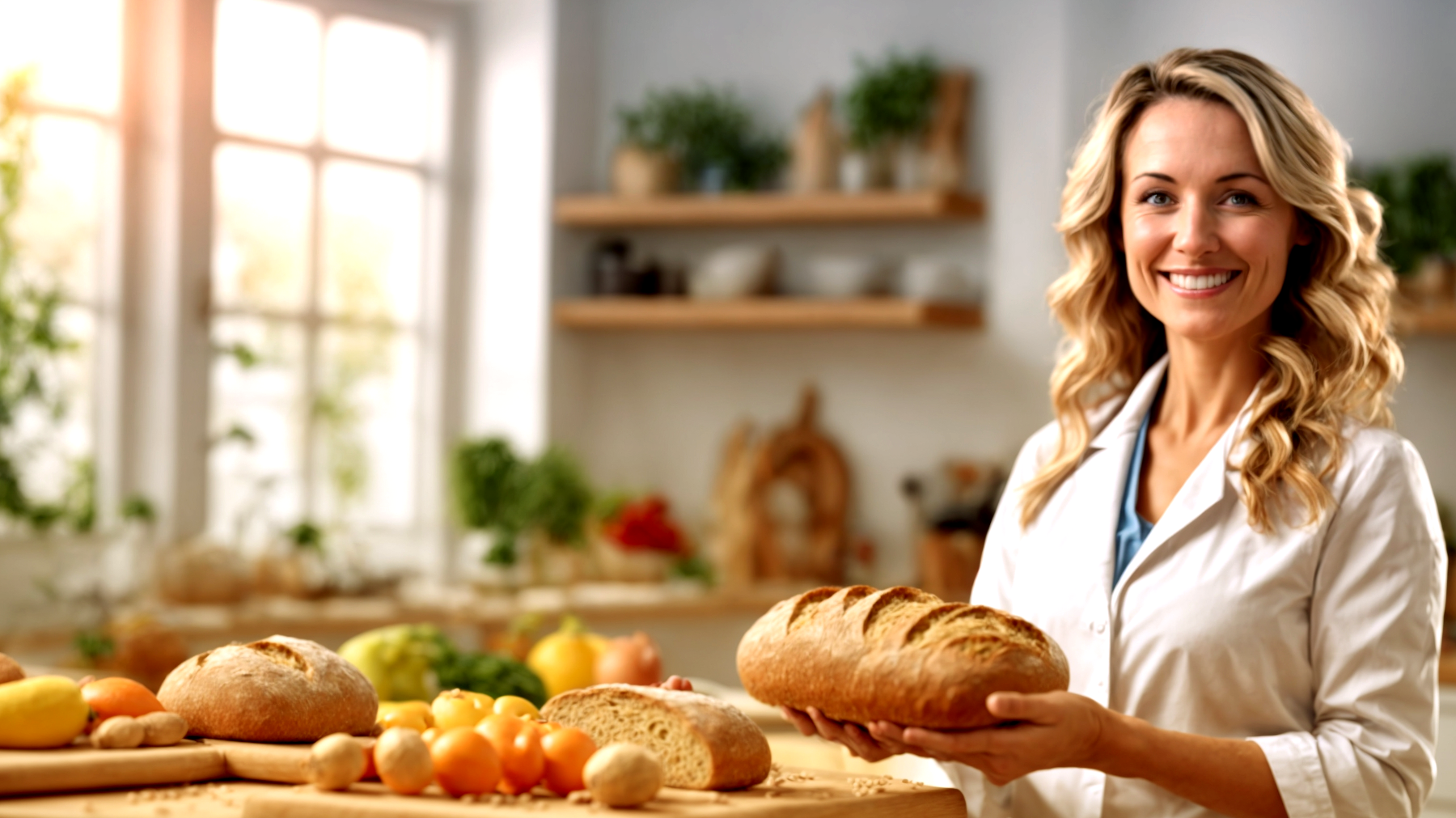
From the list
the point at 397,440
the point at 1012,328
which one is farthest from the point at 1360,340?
the point at 397,440

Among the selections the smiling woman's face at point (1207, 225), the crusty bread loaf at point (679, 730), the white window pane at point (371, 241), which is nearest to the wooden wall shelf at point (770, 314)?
the white window pane at point (371, 241)

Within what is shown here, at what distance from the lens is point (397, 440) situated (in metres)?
Answer: 4.63

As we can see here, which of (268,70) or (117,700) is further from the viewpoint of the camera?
(268,70)

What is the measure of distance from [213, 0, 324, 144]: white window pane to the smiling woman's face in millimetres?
3114

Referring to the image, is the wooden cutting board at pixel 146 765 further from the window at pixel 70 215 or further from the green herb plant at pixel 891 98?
the green herb plant at pixel 891 98

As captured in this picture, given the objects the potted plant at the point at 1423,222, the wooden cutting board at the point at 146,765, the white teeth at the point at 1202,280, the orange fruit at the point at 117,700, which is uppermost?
the potted plant at the point at 1423,222

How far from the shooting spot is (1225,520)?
1582mm

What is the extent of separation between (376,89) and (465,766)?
3.57 meters

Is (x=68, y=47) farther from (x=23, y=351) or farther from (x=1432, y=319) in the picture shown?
(x=1432, y=319)

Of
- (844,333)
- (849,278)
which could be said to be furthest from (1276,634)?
(844,333)

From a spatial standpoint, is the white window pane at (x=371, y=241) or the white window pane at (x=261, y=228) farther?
the white window pane at (x=371, y=241)

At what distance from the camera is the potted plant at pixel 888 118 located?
4.34 metres

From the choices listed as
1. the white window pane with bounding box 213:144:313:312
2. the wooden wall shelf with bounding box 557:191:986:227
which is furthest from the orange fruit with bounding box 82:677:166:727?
the wooden wall shelf with bounding box 557:191:986:227

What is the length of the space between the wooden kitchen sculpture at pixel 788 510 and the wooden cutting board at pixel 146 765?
10.1ft
